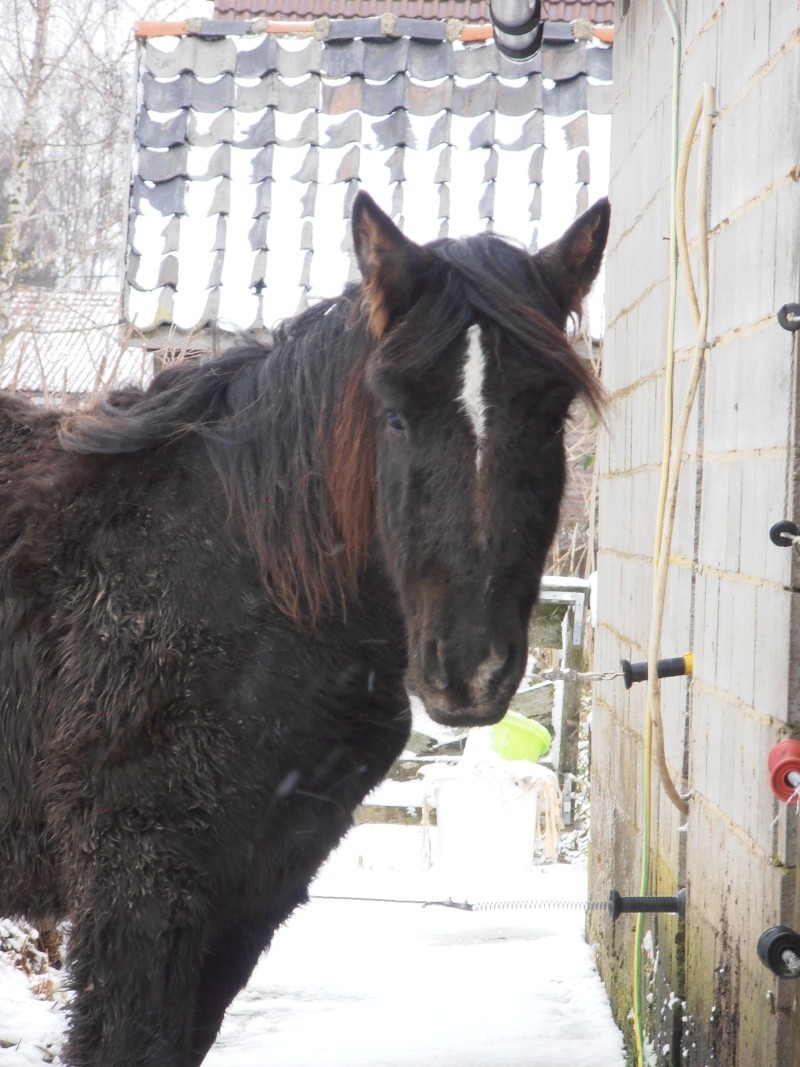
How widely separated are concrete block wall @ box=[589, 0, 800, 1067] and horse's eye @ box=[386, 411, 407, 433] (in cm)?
65

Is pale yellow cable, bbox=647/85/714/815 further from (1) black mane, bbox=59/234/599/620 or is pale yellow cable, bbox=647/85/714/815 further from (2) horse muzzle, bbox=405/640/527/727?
(2) horse muzzle, bbox=405/640/527/727

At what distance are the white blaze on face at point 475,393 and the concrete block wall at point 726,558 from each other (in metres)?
0.59

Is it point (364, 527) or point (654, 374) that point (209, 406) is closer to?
point (364, 527)

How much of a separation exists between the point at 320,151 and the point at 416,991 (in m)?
Answer: 4.94

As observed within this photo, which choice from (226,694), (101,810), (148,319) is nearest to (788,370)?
(226,694)

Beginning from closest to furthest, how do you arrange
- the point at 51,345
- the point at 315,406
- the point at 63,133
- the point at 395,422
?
the point at 395,422 → the point at 315,406 → the point at 51,345 → the point at 63,133

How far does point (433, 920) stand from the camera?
5129mm

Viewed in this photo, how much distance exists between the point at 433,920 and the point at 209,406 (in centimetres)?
324

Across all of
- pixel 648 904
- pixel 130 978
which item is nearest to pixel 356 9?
pixel 648 904

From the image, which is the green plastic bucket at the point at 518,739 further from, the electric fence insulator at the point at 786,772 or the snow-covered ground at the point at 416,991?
the electric fence insulator at the point at 786,772

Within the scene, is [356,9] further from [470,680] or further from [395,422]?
[470,680]

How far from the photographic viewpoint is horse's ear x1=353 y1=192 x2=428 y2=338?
2359mm

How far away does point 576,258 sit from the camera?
2.54m

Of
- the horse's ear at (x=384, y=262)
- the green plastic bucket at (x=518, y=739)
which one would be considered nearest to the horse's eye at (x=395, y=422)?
the horse's ear at (x=384, y=262)
